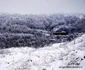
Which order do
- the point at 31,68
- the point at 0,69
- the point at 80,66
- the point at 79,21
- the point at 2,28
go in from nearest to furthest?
1. the point at 80,66
2. the point at 31,68
3. the point at 0,69
4. the point at 79,21
5. the point at 2,28

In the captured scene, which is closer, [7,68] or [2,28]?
[7,68]

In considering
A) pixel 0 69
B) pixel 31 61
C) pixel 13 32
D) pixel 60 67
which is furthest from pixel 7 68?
pixel 13 32

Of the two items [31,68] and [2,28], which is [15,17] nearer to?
[2,28]

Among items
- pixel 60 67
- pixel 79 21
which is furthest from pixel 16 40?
pixel 60 67

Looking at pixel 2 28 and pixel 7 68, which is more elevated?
pixel 2 28

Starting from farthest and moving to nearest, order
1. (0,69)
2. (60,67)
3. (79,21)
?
(79,21)
(0,69)
(60,67)

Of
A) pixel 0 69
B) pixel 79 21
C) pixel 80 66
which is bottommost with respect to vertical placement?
pixel 0 69

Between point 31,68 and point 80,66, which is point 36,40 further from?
point 80,66

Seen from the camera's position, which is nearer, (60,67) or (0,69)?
(60,67)

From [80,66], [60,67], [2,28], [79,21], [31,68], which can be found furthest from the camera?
[2,28]
